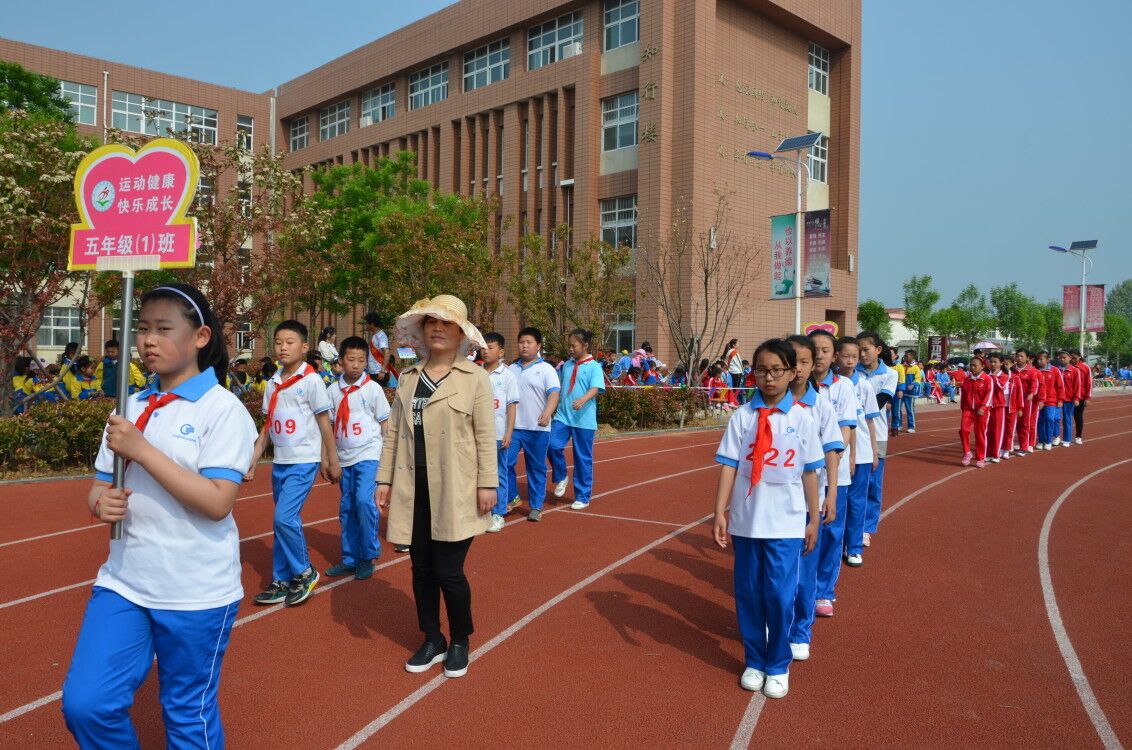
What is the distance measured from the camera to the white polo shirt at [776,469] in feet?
13.5

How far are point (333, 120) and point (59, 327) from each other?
55.0 feet

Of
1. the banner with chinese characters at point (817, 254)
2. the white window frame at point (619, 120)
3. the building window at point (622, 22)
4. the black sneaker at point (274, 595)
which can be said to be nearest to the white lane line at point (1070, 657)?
the black sneaker at point (274, 595)

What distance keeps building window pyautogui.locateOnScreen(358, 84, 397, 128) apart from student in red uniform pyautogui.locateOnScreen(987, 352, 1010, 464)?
32.5 m

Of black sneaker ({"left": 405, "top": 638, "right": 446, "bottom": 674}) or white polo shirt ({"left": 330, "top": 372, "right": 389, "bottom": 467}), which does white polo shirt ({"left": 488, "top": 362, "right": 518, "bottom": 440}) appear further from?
black sneaker ({"left": 405, "top": 638, "right": 446, "bottom": 674})

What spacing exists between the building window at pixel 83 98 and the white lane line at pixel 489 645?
138 feet

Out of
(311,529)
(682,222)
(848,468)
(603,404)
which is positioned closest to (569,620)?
(848,468)

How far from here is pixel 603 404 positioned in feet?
57.7

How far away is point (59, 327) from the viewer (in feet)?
123

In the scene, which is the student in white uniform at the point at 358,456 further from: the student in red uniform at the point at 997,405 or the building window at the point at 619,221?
the building window at the point at 619,221

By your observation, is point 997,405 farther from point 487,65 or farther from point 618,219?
point 487,65

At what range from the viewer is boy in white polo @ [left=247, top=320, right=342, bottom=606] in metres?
5.42

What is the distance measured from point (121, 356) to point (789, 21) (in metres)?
33.0

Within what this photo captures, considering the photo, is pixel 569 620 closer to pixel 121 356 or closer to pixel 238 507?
pixel 121 356

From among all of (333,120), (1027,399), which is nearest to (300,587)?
(1027,399)
